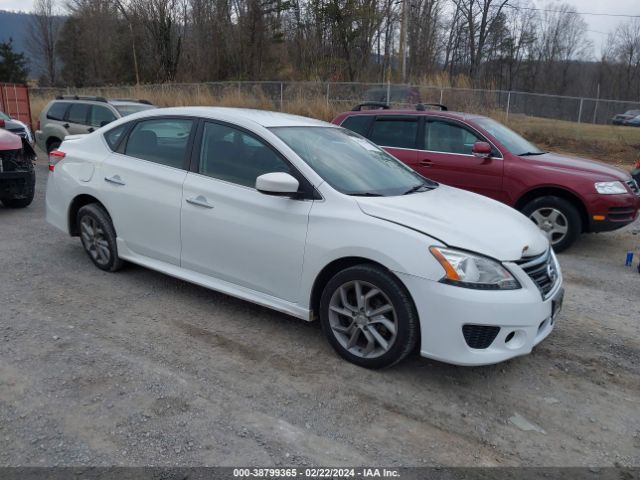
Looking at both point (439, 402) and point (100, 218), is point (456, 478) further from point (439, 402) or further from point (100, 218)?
point (100, 218)

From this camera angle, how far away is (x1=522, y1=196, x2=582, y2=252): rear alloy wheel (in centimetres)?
672

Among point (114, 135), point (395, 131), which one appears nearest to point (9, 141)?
point (114, 135)

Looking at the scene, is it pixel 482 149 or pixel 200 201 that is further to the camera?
pixel 482 149

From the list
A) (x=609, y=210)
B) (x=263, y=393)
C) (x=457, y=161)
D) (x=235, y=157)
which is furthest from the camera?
(x=457, y=161)

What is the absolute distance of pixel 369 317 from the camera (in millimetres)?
3516

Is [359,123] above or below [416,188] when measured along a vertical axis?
above

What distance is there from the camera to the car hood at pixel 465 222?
3367 millimetres

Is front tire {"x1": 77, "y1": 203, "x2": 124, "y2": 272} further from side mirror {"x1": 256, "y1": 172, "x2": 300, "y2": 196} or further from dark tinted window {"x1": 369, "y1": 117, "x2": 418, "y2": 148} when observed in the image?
dark tinted window {"x1": 369, "y1": 117, "x2": 418, "y2": 148}

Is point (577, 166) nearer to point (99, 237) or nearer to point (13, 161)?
point (99, 237)

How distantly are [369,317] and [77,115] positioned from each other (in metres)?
12.2

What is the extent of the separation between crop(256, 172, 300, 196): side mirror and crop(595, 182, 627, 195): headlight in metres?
4.61

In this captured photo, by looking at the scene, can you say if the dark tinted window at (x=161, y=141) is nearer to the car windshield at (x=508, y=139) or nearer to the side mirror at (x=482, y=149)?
the side mirror at (x=482, y=149)

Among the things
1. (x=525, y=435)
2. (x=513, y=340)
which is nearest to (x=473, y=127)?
(x=513, y=340)

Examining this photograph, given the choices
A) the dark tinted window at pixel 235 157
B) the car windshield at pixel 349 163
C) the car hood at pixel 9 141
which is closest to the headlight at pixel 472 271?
the car windshield at pixel 349 163
